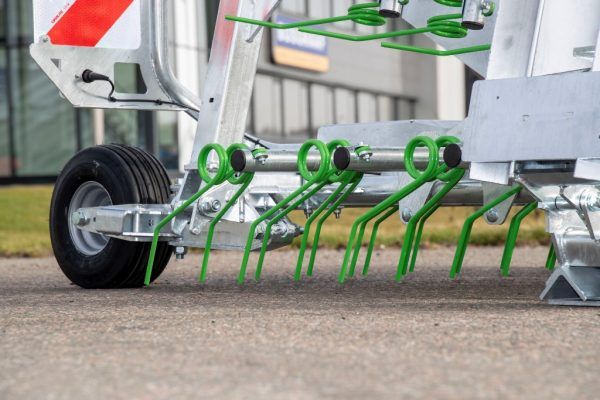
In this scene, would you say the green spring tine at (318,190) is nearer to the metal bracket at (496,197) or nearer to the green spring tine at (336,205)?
the green spring tine at (336,205)

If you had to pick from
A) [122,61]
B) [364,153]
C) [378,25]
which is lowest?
[364,153]

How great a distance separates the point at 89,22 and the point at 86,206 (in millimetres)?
946

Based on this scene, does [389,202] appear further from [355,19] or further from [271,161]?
[355,19]

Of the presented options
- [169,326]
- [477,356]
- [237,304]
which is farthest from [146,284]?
[477,356]

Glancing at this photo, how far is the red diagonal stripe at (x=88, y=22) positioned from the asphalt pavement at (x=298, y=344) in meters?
1.30

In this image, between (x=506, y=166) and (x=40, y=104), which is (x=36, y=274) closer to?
(x=506, y=166)

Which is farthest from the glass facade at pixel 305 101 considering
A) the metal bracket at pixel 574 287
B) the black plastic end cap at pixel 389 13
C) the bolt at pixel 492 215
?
the metal bracket at pixel 574 287

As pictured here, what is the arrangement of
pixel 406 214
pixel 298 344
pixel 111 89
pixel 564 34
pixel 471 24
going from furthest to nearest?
pixel 111 89
pixel 406 214
pixel 471 24
pixel 564 34
pixel 298 344

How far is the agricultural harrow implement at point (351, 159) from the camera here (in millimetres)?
4488

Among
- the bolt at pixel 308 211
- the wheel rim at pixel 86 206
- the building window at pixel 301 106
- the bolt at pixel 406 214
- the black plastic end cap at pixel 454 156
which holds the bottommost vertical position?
the building window at pixel 301 106

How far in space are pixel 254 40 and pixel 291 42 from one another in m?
21.4

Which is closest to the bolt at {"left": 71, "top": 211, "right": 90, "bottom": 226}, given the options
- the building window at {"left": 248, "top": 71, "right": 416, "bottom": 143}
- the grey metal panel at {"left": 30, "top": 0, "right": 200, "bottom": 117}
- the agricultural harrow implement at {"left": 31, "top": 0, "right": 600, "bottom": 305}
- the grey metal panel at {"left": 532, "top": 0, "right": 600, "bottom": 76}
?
the agricultural harrow implement at {"left": 31, "top": 0, "right": 600, "bottom": 305}

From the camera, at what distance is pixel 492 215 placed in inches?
204

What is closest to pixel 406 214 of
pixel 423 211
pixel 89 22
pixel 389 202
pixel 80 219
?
pixel 423 211
